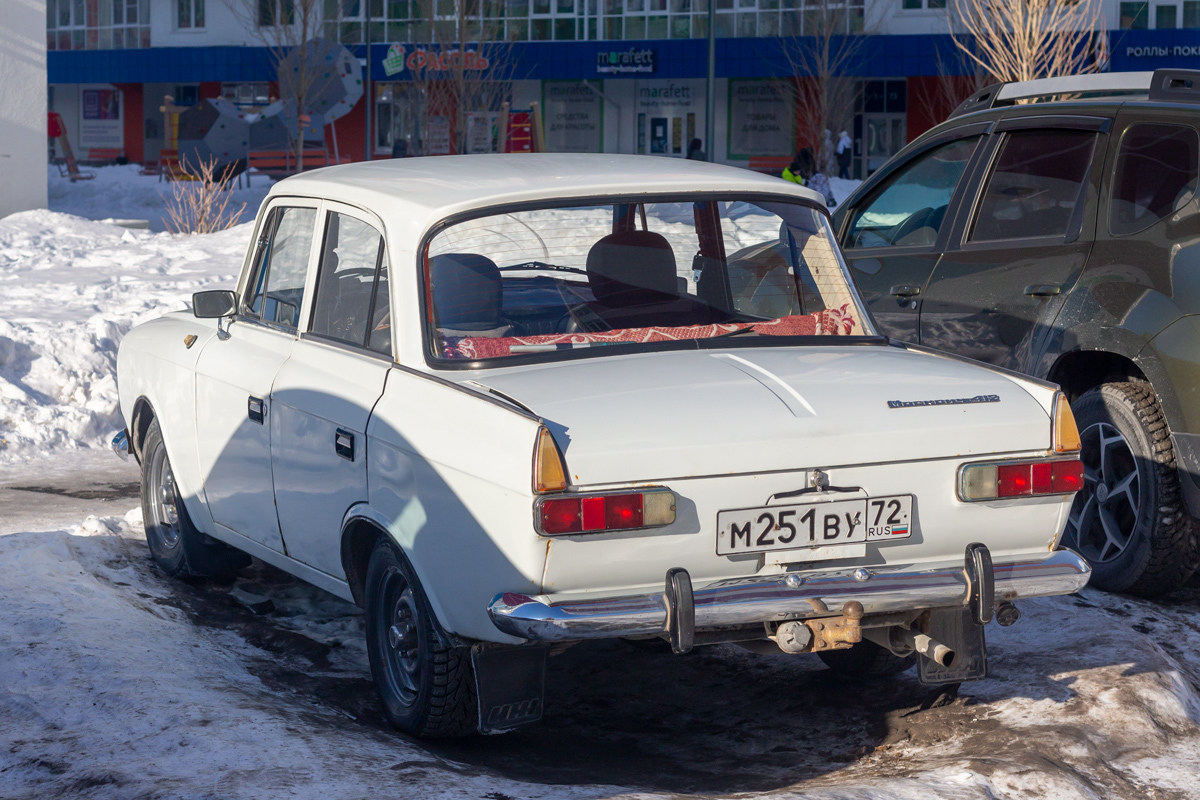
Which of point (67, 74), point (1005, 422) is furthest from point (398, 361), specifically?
point (67, 74)

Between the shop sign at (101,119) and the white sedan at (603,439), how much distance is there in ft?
184

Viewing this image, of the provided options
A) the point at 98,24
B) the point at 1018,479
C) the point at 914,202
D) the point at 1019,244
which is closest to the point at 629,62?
the point at 98,24

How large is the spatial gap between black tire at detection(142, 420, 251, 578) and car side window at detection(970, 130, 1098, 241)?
3705mm

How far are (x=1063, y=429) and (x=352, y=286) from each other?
230cm

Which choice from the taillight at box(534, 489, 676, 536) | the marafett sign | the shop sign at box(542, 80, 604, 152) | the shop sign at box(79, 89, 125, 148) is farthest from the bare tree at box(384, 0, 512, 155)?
the taillight at box(534, 489, 676, 536)

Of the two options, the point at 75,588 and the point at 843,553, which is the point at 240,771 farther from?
the point at 75,588

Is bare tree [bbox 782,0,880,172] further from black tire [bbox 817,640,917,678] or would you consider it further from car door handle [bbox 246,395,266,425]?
car door handle [bbox 246,395,266,425]

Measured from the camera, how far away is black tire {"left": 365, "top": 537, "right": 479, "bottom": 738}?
3746 millimetres

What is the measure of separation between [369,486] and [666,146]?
47.5m

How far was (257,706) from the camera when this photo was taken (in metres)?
4.08

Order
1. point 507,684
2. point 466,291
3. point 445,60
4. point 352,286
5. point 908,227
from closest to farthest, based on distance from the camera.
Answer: point 507,684, point 466,291, point 352,286, point 908,227, point 445,60

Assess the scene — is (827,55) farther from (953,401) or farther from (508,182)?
(953,401)

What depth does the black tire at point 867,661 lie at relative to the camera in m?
4.60

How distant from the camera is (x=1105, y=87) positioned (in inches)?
239
